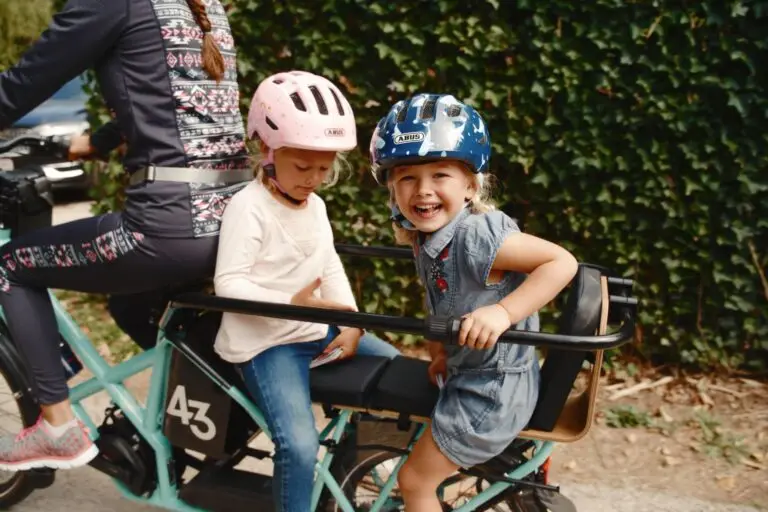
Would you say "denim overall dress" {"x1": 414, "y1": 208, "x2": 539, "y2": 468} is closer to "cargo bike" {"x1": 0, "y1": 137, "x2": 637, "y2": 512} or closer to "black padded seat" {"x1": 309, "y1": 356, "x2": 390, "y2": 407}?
"cargo bike" {"x1": 0, "y1": 137, "x2": 637, "y2": 512}

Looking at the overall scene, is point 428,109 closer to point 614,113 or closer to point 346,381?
point 346,381

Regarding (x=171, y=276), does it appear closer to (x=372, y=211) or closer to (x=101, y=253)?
(x=101, y=253)

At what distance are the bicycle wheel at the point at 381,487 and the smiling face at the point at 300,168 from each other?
920 millimetres

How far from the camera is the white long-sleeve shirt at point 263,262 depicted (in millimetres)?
2332

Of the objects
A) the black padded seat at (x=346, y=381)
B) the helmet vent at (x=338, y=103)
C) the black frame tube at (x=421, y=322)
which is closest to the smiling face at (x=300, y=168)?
the helmet vent at (x=338, y=103)

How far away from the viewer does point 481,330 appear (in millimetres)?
1918

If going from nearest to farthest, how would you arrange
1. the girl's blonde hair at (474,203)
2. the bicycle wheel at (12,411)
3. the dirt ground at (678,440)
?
the girl's blonde hair at (474,203)
the bicycle wheel at (12,411)
the dirt ground at (678,440)

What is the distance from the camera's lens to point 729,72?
3863 mm

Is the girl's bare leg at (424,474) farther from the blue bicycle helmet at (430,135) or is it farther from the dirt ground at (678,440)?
the dirt ground at (678,440)

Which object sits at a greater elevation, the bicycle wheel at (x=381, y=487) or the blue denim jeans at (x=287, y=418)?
the blue denim jeans at (x=287, y=418)

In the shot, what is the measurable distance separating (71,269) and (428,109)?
50.6 inches

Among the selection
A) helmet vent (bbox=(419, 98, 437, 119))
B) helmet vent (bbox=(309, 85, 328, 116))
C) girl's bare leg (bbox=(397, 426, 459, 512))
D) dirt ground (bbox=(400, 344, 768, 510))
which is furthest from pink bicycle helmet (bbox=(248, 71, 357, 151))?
dirt ground (bbox=(400, 344, 768, 510))

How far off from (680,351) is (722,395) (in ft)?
1.05

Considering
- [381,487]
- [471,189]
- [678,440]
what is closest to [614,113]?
[678,440]
